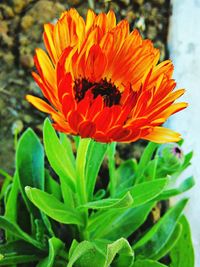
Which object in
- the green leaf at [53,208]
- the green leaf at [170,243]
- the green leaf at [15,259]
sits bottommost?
the green leaf at [15,259]

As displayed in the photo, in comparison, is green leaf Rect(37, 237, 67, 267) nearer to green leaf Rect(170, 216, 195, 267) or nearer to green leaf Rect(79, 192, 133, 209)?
green leaf Rect(79, 192, 133, 209)

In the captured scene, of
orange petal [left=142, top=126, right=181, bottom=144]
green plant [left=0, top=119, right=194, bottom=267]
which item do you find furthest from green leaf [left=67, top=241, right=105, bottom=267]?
orange petal [left=142, top=126, right=181, bottom=144]

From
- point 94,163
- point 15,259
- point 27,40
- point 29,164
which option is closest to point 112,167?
point 94,163

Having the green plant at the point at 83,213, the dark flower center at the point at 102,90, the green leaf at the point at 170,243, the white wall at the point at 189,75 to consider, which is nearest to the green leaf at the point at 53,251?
the green plant at the point at 83,213

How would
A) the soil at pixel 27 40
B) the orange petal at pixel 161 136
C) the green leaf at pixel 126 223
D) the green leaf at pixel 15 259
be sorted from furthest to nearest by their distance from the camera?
1. the soil at pixel 27 40
2. the green leaf at pixel 126 223
3. the green leaf at pixel 15 259
4. the orange petal at pixel 161 136

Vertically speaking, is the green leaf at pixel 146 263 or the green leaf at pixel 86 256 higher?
the green leaf at pixel 86 256

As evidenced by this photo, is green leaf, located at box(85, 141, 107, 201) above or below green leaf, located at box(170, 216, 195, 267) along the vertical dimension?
above

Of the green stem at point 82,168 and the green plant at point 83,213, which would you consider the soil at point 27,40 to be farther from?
the green stem at point 82,168
